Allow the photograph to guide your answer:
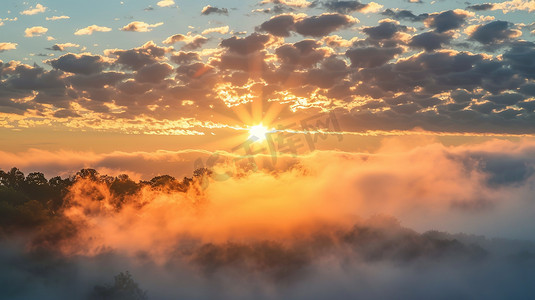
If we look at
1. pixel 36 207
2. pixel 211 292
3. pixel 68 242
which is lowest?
pixel 211 292

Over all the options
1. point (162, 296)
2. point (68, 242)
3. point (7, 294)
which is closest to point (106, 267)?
point (68, 242)

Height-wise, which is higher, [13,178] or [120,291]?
[13,178]

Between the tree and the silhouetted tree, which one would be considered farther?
the tree

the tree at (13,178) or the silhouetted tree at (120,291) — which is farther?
the tree at (13,178)

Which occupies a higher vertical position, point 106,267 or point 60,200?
point 60,200

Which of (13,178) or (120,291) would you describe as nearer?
(120,291)

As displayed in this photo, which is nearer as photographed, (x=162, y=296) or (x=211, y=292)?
(x=162, y=296)

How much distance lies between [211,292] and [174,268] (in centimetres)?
1781

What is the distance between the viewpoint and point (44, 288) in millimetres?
127250

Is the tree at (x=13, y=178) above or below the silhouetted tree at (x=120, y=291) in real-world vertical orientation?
above

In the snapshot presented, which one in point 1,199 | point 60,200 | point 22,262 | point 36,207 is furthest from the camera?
point 60,200

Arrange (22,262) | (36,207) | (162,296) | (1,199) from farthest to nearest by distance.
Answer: (162,296), (1,199), (36,207), (22,262)

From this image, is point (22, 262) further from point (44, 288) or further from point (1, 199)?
point (1, 199)

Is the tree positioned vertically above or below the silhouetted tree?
above
